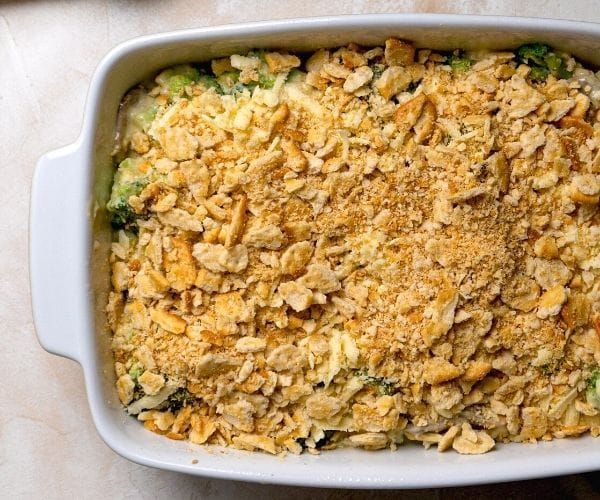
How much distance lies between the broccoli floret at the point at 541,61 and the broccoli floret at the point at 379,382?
0.77 m

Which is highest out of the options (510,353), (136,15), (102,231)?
(136,15)

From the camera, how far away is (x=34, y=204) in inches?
58.9

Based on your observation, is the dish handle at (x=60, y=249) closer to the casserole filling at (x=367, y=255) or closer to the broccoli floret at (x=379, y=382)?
the casserole filling at (x=367, y=255)

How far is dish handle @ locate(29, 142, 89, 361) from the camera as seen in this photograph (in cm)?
149

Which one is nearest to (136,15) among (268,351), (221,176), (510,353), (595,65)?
(221,176)

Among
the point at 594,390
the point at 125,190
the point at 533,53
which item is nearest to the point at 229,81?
the point at 125,190

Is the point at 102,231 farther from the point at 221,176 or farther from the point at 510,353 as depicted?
the point at 510,353

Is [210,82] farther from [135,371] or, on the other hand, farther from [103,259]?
[135,371]

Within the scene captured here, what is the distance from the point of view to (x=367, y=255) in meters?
1.54

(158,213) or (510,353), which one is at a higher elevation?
(158,213)

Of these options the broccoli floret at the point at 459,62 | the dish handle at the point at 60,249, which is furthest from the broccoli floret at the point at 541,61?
the dish handle at the point at 60,249

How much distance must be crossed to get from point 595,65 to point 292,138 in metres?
0.74

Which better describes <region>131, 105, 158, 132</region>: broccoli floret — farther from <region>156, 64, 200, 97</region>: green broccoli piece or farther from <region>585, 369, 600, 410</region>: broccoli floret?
<region>585, 369, 600, 410</region>: broccoli floret

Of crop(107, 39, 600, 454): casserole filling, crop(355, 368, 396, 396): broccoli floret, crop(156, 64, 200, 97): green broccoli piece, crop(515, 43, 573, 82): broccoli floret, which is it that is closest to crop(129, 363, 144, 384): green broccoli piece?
crop(107, 39, 600, 454): casserole filling
